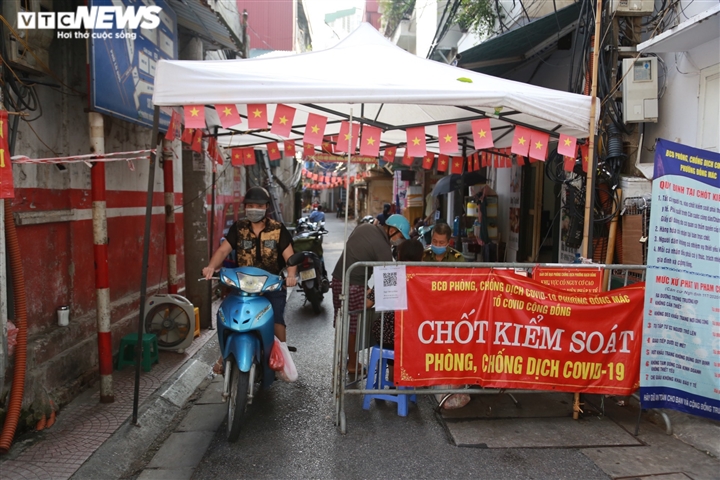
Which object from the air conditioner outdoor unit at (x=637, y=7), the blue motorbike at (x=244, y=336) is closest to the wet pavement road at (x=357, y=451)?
the blue motorbike at (x=244, y=336)

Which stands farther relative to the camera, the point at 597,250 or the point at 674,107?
the point at 597,250

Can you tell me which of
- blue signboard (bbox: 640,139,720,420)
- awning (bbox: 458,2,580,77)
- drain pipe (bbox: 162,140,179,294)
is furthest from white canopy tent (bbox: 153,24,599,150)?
awning (bbox: 458,2,580,77)

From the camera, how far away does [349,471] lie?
11.8 ft

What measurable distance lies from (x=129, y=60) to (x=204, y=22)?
288 cm

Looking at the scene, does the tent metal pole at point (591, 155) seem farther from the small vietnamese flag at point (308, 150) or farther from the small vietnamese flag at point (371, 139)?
the small vietnamese flag at point (308, 150)

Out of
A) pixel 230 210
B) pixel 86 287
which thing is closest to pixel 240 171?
pixel 230 210

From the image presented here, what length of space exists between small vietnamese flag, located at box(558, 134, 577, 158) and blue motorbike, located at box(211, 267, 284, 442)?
2966mm

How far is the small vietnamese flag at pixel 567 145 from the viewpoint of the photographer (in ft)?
16.3

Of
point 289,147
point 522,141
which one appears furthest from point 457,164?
point 522,141

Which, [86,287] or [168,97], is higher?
[168,97]

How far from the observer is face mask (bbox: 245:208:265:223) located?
476 centimetres

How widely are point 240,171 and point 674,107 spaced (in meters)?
11.1

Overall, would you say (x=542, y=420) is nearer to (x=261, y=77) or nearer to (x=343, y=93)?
(x=343, y=93)

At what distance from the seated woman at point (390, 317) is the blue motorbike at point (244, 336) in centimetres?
100
